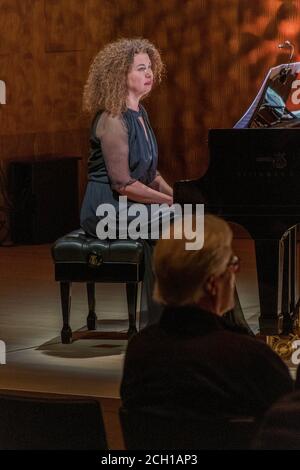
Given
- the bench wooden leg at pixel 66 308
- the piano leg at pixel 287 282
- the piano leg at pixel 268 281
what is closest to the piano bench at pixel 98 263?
the bench wooden leg at pixel 66 308

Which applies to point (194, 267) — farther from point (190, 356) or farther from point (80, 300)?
point (80, 300)

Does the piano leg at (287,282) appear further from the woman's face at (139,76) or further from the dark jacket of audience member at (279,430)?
the dark jacket of audience member at (279,430)

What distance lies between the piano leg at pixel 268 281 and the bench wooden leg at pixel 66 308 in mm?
907

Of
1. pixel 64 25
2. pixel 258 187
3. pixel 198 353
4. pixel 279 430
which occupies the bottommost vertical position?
Result: pixel 279 430

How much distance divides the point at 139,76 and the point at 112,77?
0.12m

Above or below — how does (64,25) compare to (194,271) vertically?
above

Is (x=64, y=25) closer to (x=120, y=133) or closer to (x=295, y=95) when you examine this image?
(x=295, y=95)

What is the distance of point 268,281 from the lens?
189 inches

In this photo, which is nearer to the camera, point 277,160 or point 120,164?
point 277,160

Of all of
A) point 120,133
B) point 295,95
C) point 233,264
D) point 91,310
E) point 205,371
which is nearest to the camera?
point 205,371

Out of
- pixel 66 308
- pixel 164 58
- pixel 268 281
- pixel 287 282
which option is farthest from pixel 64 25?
pixel 268 281

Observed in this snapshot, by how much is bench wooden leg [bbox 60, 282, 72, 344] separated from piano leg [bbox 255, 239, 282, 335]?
91 cm

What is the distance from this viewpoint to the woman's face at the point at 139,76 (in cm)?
510

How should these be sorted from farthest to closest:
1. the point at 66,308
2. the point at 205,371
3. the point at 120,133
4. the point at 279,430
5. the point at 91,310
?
the point at 91,310 < the point at 66,308 < the point at 120,133 < the point at 205,371 < the point at 279,430
